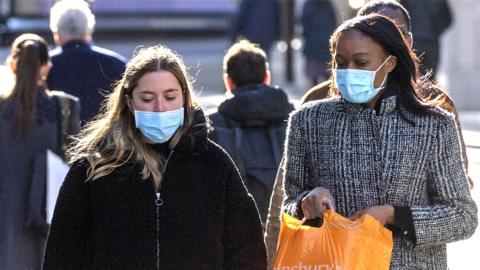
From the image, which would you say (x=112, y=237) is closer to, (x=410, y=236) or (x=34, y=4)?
(x=410, y=236)

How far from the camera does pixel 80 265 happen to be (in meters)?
4.12

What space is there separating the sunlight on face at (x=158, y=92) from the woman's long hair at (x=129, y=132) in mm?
25

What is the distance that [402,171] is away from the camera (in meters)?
4.05

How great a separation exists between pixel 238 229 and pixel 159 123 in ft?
1.40

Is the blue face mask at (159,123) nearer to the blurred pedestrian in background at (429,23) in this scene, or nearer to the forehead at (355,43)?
the forehead at (355,43)

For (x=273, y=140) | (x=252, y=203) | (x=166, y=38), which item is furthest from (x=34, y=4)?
(x=252, y=203)

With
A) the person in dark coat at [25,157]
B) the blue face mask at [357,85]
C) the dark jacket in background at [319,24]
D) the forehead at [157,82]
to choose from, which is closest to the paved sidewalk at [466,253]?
the person in dark coat at [25,157]

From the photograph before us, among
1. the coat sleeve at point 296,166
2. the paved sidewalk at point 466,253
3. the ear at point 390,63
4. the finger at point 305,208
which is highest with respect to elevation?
the ear at point 390,63

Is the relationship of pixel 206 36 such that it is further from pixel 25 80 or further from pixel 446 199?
pixel 446 199

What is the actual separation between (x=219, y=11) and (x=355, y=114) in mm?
19685

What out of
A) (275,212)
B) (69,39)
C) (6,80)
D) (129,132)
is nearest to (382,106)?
(129,132)

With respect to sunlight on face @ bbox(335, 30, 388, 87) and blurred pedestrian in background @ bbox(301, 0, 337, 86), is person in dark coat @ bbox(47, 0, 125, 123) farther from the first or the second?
blurred pedestrian in background @ bbox(301, 0, 337, 86)

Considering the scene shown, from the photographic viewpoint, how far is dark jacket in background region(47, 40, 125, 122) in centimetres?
747

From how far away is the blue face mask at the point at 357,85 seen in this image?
399 centimetres
